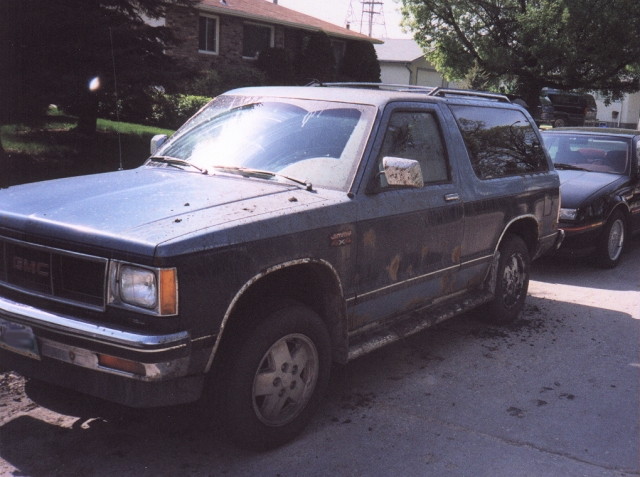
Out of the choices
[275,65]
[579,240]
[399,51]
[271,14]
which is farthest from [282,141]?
[399,51]

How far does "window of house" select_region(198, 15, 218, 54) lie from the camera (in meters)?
26.2

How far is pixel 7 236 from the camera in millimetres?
3605

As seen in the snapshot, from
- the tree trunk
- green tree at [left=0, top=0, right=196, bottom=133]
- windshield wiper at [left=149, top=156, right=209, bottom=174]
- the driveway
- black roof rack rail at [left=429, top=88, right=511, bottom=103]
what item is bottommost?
the driveway

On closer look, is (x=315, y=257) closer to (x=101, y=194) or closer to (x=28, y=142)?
(x=101, y=194)

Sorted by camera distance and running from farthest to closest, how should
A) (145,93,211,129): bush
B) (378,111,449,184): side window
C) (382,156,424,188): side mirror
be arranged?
(145,93,211,129): bush → (378,111,449,184): side window → (382,156,424,188): side mirror

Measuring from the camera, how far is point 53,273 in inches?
135

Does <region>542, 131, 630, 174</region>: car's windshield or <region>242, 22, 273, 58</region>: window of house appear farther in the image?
<region>242, 22, 273, 58</region>: window of house

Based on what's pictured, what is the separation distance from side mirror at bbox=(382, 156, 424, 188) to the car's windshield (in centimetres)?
601

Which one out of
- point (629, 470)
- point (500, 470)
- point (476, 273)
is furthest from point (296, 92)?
point (629, 470)

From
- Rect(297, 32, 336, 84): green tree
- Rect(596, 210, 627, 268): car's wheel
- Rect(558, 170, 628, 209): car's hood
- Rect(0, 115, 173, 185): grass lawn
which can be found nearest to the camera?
Rect(558, 170, 628, 209): car's hood

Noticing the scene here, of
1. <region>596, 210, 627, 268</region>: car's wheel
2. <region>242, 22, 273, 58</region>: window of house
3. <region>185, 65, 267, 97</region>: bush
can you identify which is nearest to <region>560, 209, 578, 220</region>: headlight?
<region>596, 210, 627, 268</region>: car's wheel

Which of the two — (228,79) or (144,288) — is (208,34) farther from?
(144,288)

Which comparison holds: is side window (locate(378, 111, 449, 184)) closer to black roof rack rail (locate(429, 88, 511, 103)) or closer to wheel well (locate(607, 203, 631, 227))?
black roof rack rail (locate(429, 88, 511, 103))

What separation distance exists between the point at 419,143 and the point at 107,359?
269 cm
